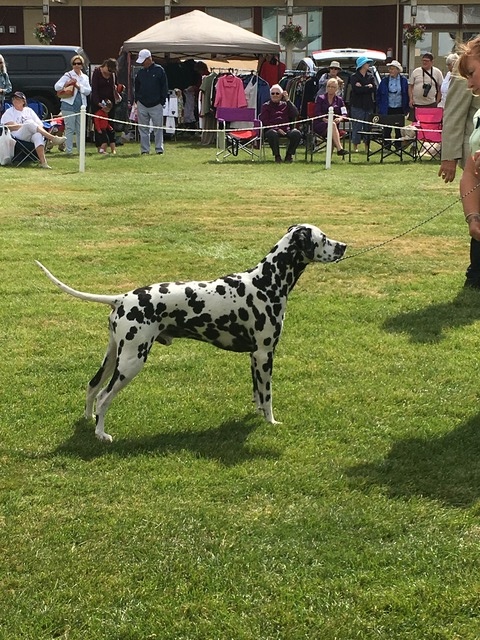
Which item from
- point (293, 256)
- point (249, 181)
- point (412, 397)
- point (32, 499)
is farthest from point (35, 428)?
point (249, 181)

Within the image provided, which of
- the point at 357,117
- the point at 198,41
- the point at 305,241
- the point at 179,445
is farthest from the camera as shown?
the point at 198,41

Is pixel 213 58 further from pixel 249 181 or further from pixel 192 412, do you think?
pixel 192 412

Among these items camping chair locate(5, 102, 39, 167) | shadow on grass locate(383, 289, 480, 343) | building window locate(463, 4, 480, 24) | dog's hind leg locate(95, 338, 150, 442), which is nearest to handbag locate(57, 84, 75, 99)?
camping chair locate(5, 102, 39, 167)

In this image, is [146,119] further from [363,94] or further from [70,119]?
[363,94]

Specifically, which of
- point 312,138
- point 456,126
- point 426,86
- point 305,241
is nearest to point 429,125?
point 426,86

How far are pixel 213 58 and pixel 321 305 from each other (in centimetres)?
1835

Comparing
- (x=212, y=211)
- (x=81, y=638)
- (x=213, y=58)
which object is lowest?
(x=81, y=638)

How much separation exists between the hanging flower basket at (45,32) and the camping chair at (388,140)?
49.0ft

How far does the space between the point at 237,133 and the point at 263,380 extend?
48.2 feet

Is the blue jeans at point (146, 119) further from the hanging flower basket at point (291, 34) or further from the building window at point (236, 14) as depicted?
the building window at point (236, 14)

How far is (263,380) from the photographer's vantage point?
16.0ft

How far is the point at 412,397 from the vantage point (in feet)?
17.4

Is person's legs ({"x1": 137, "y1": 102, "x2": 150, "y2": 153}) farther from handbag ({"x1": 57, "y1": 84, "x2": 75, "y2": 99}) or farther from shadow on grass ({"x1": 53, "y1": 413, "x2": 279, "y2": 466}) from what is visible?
shadow on grass ({"x1": 53, "y1": 413, "x2": 279, "y2": 466})

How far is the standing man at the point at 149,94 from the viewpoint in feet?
59.1
